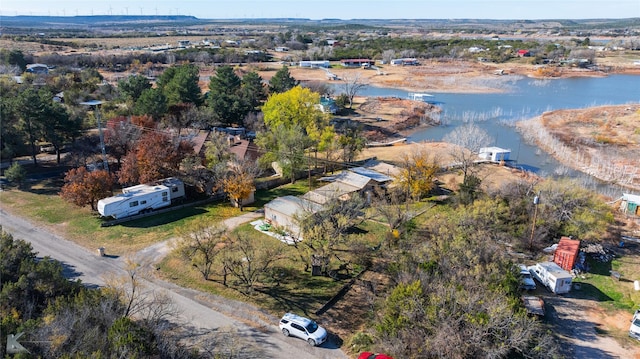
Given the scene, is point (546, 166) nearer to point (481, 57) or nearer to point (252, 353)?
point (252, 353)

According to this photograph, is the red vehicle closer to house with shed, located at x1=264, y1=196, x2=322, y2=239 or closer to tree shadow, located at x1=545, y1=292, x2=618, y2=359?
tree shadow, located at x1=545, y1=292, x2=618, y2=359

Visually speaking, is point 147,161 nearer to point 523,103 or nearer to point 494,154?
point 494,154

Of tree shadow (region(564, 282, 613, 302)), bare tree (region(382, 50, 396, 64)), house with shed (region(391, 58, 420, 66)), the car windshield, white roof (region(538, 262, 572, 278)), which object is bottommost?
tree shadow (region(564, 282, 613, 302))

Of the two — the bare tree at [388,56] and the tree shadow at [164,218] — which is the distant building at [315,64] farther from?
the tree shadow at [164,218]

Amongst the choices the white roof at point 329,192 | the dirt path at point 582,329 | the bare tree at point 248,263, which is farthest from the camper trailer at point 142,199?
the dirt path at point 582,329

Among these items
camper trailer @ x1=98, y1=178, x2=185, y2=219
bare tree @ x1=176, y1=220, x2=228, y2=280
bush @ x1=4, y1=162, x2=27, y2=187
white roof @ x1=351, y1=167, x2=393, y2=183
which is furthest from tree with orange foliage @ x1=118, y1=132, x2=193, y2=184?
white roof @ x1=351, y1=167, x2=393, y2=183

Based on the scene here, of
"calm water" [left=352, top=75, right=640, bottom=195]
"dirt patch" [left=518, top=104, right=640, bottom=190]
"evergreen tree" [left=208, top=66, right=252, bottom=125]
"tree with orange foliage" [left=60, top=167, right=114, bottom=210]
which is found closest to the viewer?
"tree with orange foliage" [left=60, top=167, right=114, bottom=210]

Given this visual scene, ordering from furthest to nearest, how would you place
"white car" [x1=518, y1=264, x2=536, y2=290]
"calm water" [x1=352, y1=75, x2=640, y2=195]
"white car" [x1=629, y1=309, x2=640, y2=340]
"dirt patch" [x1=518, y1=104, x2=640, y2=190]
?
"calm water" [x1=352, y1=75, x2=640, y2=195] < "dirt patch" [x1=518, y1=104, x2=640, y2=190] < "white car" [x1=518, y1=264, x2=536, y2=290] < "white car" [x1=629, y1=309, x2=640, y2=340]
